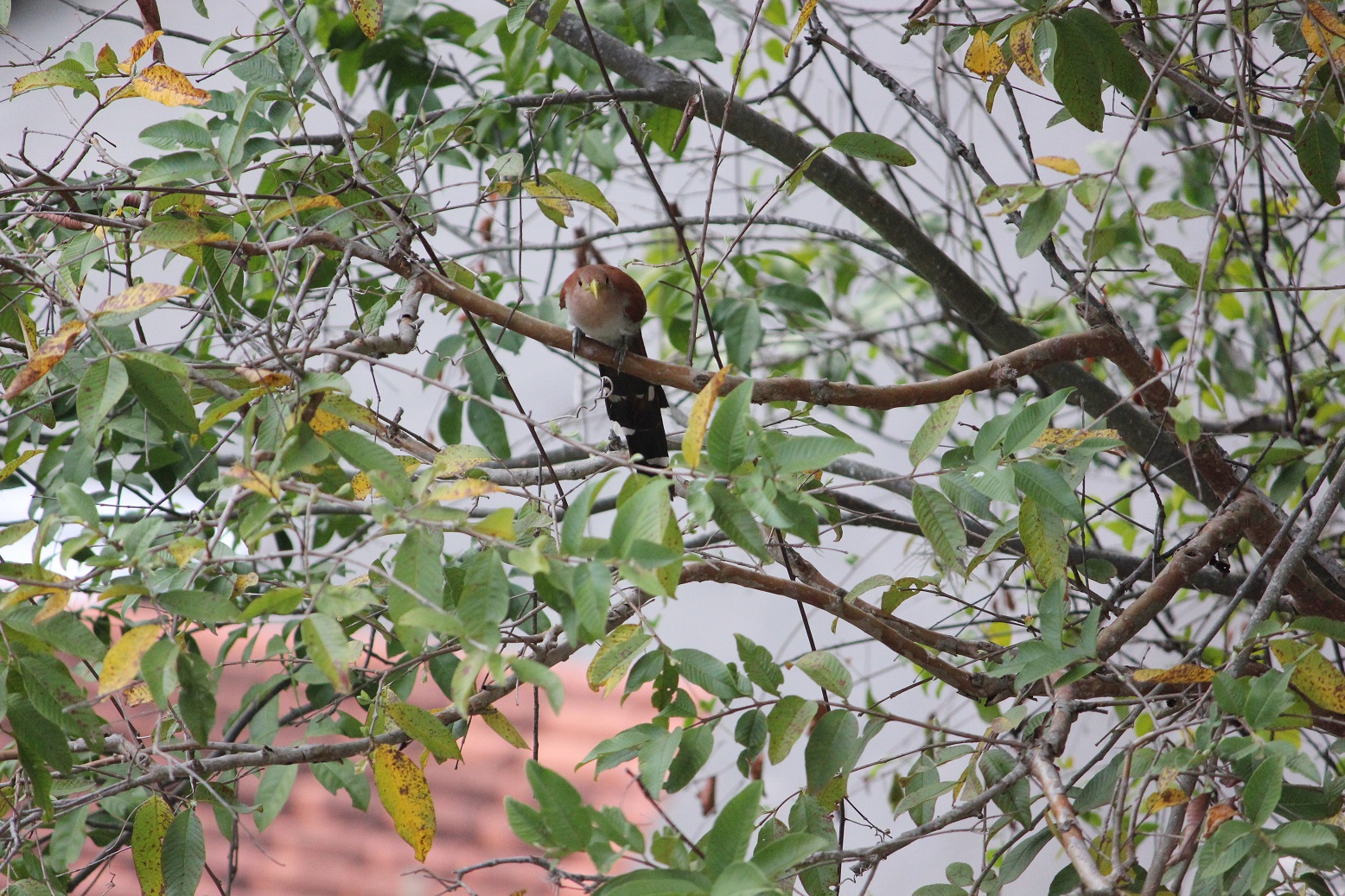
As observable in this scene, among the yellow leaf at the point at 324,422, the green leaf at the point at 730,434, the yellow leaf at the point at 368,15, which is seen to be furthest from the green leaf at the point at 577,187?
the green leaf at the point at 730,434

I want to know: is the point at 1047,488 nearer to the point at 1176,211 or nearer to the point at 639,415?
the point at 1176,211

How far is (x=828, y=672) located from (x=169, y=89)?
1.11 meters

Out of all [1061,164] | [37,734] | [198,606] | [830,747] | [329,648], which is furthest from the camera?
[1061,164]

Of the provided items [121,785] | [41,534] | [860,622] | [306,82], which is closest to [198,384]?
[41,534]

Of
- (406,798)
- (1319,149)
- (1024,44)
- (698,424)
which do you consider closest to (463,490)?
(698,424)

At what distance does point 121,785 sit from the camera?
124cm

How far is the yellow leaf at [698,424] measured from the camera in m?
→ 1.00

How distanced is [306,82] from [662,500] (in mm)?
1207

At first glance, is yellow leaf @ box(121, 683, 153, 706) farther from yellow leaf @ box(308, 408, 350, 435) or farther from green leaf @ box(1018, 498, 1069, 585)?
green leaf @ box(1018, 498, 1069, 585)

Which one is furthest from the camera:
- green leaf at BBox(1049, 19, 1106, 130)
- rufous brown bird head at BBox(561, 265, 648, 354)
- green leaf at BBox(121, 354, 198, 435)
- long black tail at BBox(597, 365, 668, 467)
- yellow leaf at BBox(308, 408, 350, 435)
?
rufous brown bird head at BBox(561, 265, 648, 354)

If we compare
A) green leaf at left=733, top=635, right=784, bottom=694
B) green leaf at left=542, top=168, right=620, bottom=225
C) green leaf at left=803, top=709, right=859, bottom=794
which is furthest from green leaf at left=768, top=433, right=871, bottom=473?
green leaf at left=542, top=168, right=620, bottom=225

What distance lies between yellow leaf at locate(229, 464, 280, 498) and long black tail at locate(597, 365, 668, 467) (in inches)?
47.5

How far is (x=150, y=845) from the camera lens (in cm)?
130

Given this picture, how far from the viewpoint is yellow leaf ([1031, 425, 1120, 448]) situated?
1295 mm
